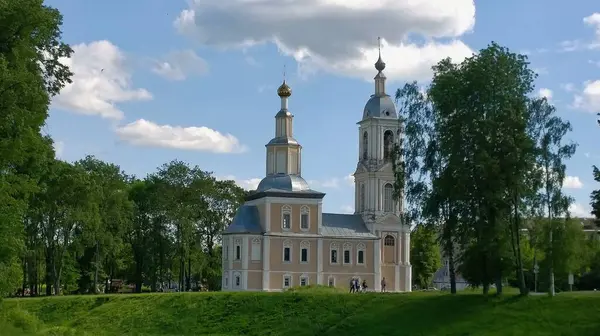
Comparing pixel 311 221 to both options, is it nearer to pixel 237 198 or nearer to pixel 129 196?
pixel 237 198

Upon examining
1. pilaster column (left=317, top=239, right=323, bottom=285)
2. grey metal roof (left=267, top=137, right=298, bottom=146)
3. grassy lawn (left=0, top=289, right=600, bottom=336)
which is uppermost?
grey metal roof (left=267, top=137, right=298, bottom=146)

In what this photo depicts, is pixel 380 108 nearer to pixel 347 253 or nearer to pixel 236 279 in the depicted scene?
pixel 347 253

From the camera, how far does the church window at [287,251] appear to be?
6475cm

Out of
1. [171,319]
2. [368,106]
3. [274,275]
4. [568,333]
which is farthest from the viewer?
[368,106]

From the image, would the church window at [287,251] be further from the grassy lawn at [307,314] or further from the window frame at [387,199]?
the grassy lawn at [307,314]

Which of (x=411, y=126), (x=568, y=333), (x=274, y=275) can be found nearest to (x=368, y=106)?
(x=274, y=275)

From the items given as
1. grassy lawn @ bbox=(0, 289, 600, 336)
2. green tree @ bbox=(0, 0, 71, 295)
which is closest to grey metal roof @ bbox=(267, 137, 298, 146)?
grassy lawn @ bbox=(0, 289, 600, 336)

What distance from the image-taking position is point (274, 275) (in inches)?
2530

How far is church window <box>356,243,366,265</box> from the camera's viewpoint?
66.9 m

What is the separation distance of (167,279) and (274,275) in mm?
16319

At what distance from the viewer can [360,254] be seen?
6700 cm

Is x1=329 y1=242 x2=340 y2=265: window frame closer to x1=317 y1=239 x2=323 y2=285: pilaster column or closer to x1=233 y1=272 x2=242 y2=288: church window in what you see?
x1=317 y1=239 x2=323 y2=285: pilaster column

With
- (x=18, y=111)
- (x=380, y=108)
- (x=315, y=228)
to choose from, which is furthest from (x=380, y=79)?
(x=18, y=111)

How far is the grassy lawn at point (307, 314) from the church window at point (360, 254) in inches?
761
